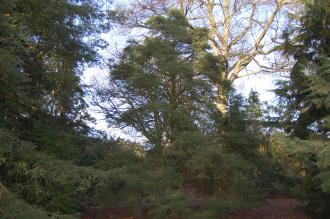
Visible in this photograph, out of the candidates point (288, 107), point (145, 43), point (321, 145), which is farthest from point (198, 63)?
point (321, 145)

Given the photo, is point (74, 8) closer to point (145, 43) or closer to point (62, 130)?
point (145, 43)

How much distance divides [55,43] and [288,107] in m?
6.97

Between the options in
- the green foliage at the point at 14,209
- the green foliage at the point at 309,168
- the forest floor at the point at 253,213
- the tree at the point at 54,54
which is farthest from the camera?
the forest floor at the point at 253,213

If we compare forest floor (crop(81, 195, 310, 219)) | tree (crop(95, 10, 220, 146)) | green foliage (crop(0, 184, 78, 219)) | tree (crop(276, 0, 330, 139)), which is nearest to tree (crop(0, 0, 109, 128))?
tree (crop(95, 10, 220, 146))

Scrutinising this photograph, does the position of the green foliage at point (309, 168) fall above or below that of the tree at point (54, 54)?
below

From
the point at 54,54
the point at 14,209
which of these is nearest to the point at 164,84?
the point at 54,54

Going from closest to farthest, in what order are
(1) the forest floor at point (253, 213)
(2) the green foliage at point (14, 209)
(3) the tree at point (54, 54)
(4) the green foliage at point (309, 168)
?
(2) the green foliage at point (14, 209), (4) the green foliage at point (309, 168), (3) the tree at point (54, 54), (1) the forest floor at point (253, 213)

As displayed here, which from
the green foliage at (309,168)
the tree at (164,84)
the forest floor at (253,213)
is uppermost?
the tree at (164,84)

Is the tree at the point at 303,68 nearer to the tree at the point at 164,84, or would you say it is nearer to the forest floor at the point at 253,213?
the tree at the point at 164,84

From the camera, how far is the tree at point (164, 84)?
1291cm

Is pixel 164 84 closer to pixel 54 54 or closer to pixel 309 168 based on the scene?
pixel 54 54

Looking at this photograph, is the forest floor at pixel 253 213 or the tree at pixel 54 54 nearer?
the tree at pixel 54 54

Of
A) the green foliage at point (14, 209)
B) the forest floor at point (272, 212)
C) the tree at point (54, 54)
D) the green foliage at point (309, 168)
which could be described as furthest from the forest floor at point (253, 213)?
the green foliage at point (14, 209)

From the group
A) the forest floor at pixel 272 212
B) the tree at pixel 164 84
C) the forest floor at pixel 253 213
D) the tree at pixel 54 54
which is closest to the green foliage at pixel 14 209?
the tree at pixel 54 54
